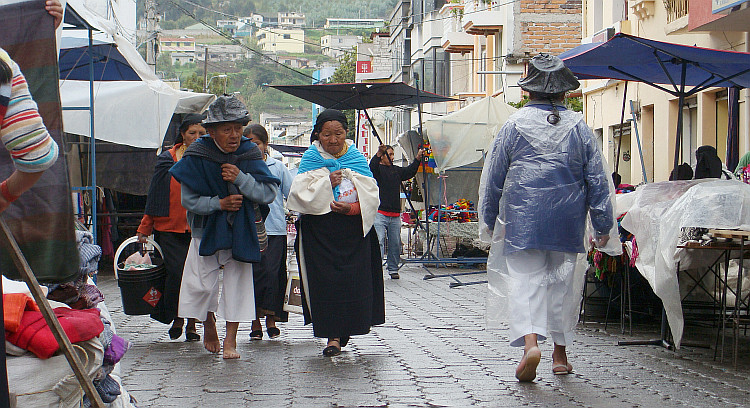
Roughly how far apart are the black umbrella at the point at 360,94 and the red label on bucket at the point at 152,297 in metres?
6.02

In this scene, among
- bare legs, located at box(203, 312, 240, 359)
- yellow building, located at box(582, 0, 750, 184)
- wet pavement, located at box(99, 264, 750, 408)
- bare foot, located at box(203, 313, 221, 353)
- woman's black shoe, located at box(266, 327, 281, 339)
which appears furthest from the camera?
yellow building, located at box(582, 0, 750, 184)

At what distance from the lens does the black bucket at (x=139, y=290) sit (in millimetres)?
7953

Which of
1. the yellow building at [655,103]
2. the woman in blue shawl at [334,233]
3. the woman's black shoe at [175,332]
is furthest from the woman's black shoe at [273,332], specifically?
the yellow building at [655,103]

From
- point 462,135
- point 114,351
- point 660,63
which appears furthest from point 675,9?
point 114,351

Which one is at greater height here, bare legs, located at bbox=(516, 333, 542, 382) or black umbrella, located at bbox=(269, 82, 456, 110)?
black umbrella, located at bbox=(269, 82, 456, 110)

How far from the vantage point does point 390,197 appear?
1627 cm

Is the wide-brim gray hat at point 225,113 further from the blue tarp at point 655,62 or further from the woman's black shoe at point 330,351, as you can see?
the blue tarp at point 655,62

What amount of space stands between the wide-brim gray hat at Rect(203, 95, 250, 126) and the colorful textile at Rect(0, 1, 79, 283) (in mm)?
3333

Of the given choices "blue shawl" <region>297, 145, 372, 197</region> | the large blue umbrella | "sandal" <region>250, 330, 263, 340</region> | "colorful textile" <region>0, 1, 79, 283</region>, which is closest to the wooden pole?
"colorful textile" <region>0, 1, 79, 283</region>

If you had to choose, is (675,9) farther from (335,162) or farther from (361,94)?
(335,162)

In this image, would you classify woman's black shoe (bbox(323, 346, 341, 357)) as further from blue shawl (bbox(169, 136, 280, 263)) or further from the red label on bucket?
the red label on bucket

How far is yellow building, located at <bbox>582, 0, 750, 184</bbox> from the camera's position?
16562mm

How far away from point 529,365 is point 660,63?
4026 mm

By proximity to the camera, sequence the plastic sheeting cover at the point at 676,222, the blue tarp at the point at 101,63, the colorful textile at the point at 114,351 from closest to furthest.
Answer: the colorful textile at the point at 114,351 < the plastic sheeting cover at the point at 676,222 < the blue tarp at the point at 101,63
